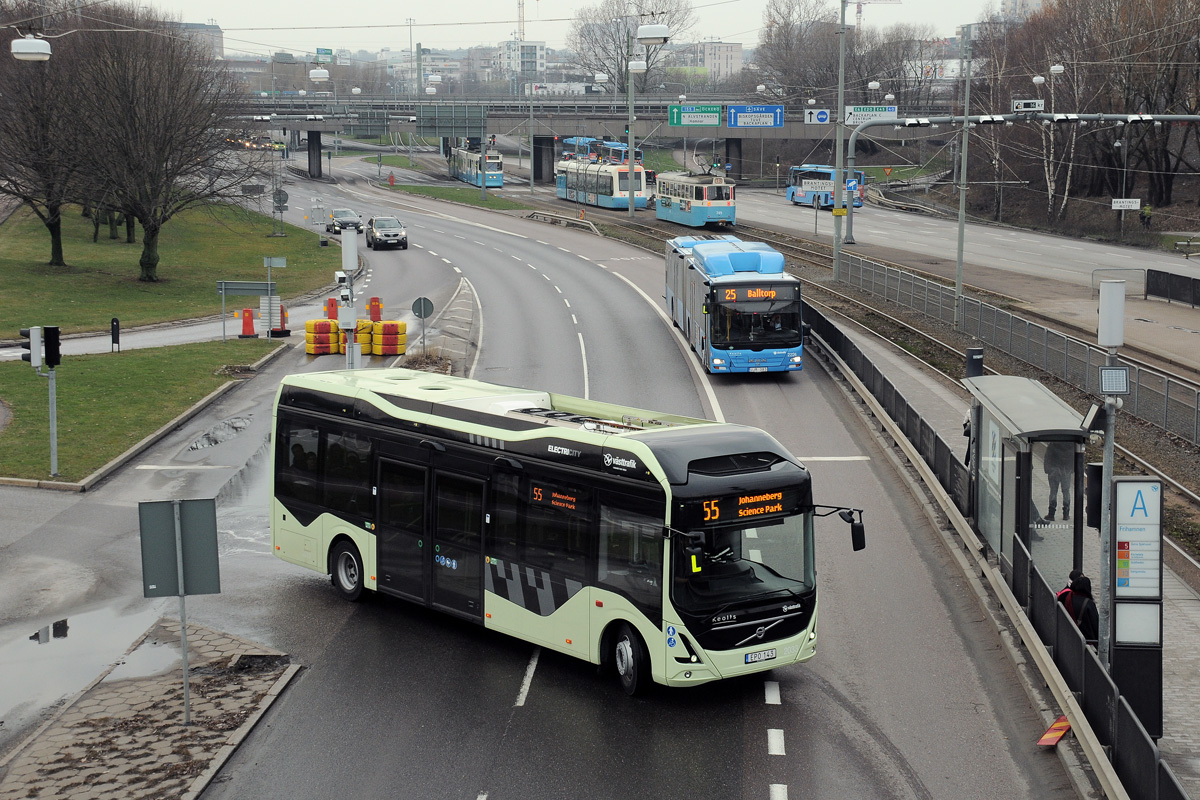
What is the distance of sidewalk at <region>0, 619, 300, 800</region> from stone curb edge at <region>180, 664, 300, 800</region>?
11 mm

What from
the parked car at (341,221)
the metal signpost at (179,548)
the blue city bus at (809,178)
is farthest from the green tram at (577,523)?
the blue city bus at (809,178)

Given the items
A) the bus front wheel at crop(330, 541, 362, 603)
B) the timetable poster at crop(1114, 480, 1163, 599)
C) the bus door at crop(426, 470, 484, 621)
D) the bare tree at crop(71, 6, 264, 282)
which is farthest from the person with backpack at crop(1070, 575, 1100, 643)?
the bare tree at crop(71, 6, 264, 282)

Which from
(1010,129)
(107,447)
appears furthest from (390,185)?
(107,447)

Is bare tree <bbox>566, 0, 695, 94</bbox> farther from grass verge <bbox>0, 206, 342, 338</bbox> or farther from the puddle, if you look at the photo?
the puddle

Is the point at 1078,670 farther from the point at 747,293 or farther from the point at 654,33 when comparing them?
the point at 654,33

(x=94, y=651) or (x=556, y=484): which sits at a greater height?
(x=556, y=484)

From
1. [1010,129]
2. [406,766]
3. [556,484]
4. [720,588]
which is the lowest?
[406,766]

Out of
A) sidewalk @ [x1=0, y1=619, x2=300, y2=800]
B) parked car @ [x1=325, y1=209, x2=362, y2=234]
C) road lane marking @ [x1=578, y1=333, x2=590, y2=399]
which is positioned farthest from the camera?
parked car @ [x1=325, y1=209, x2=362, y2=234]

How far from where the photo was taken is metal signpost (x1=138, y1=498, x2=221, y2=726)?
40.1 ft

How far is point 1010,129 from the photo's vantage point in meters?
83.6

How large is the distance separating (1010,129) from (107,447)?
72.7 metres

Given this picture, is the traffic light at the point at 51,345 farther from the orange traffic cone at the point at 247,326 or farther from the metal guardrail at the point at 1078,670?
the orange traffic cone at the point at 247,326

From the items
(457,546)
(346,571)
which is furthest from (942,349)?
(457,546)

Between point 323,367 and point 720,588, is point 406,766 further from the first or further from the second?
point 323,367
